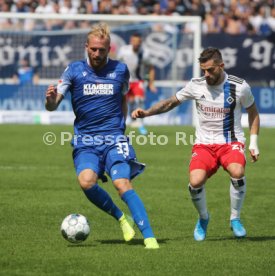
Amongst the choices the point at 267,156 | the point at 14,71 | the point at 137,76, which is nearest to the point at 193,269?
the point at 267,156

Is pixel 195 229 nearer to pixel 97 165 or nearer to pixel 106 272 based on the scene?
pixel 97 165

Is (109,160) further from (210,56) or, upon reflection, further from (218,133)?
(210,56)

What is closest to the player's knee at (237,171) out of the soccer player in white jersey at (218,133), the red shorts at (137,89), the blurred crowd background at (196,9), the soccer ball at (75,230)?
the soccer player in white jersey at (218,133)

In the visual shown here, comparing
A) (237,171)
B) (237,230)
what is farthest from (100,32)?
(237,230)

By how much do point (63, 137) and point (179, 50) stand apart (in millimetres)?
5928

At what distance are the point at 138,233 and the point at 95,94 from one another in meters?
1.66

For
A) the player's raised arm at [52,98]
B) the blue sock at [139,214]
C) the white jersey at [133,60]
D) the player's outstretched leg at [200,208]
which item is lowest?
the white jersey at [133,60]

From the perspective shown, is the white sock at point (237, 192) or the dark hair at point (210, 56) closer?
the dark hair at point (210, 56)

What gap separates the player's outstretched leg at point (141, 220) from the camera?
8.45 meters

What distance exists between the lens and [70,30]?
2517 cm

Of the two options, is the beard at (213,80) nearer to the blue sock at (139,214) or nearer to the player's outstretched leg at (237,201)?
the player's outstretched leg at (237,201)

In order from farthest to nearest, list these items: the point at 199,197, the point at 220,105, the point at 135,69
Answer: the point at 135,69 < the point at 220,105 < the point at 199,197

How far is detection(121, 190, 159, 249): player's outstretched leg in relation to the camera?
8453mm

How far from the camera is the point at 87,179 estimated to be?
28.5ft
